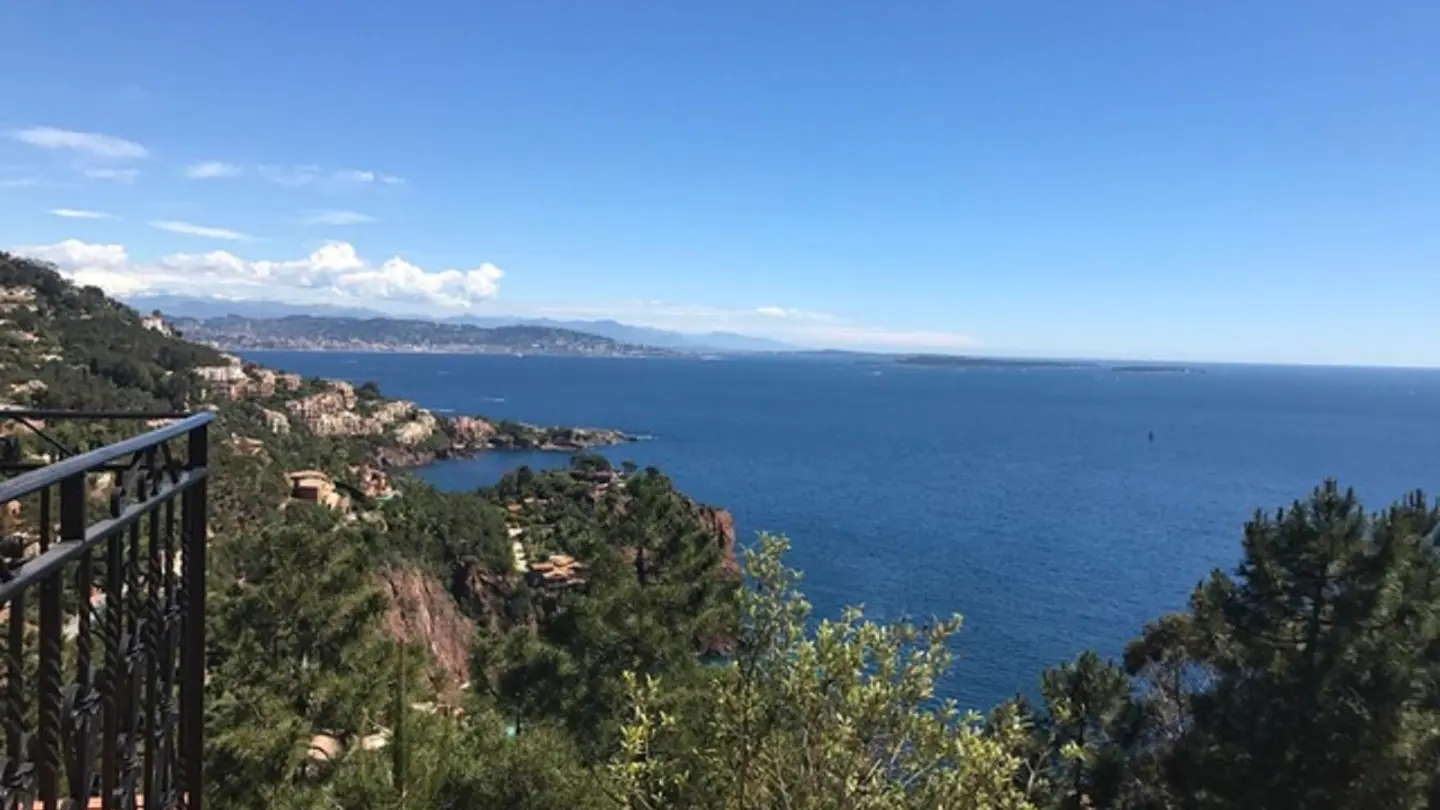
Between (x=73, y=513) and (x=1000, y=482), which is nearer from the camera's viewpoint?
(x=73, y=513)

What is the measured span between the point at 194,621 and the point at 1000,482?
6876cm

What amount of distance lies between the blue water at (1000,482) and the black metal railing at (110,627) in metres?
25.4

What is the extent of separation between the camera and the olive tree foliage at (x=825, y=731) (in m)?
5.32

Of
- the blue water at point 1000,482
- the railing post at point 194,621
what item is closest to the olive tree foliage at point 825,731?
the railing post at point 194,621

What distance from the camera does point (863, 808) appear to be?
5211 millimetres

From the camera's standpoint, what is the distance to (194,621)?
13.3ft

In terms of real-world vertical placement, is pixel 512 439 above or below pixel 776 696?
below

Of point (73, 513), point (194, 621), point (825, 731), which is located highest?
point (73, 513)

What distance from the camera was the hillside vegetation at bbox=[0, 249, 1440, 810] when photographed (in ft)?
18.9

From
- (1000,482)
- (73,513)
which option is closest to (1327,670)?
(73,513)

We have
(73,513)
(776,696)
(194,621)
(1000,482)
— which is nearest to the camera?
(73,513)

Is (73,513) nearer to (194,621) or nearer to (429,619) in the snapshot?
(194,621)

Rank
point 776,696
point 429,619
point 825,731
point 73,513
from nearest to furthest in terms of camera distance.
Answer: point 73,513 → point 825,731 → point 776,696 → point 429,619

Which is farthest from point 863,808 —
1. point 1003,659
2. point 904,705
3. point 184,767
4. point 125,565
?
point 1003,659
